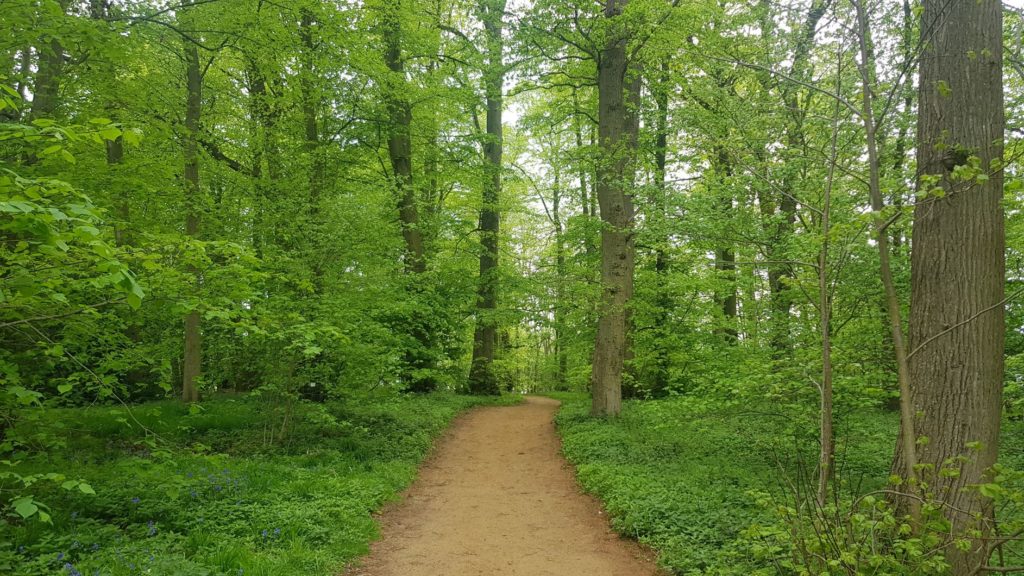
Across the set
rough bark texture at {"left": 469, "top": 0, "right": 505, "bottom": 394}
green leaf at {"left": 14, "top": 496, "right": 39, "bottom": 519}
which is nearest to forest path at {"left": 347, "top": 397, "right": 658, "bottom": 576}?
green leaf at {"left": 14, "top": 496, "right": 39, "bottom": 519}

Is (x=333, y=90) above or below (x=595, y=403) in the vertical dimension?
above

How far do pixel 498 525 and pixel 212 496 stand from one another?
336 cm

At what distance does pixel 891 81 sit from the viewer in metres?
5.11

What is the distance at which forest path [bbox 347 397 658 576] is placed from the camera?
529 centimetres

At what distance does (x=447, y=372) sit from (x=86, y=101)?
10126 mm

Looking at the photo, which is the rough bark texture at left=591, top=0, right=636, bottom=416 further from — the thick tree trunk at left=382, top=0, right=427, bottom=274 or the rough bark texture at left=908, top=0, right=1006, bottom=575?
the rough bark texture at left=908, top=0, right=1006, bottom=575

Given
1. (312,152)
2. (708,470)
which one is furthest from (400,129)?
(708,470)

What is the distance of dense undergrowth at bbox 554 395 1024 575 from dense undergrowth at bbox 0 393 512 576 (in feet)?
10.3

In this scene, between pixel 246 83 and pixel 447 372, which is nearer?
pixel 246 83

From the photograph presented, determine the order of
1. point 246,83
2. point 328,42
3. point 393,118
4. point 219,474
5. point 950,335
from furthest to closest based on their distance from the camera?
1. point 393,118
2. point 246,83
3. point 328,42
4. point 219,474
5. point 950,335

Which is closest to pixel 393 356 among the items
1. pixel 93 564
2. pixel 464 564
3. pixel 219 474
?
pixel 219 474

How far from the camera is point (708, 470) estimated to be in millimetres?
7508

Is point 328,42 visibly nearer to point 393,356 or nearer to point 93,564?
point 393,356

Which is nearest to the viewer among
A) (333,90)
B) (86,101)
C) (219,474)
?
(219,474)
